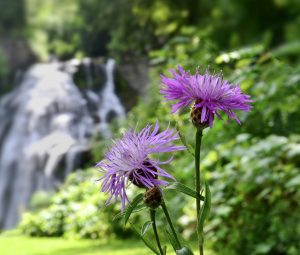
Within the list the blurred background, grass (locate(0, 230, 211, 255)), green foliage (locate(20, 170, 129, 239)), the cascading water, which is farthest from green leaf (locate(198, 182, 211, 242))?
the cascading water

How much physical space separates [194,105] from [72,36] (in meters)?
3.78

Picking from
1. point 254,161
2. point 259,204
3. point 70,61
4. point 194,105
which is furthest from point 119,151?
point 70,61

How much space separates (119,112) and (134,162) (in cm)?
407

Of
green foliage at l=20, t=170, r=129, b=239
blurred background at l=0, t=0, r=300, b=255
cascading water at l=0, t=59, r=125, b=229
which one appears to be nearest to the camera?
blurred background at l=0, t=0, r=300, b=255

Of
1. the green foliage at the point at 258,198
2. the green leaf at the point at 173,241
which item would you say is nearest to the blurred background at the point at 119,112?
the green foliage at the point at 258,198

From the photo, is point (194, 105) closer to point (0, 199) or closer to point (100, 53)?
point (100, 53)

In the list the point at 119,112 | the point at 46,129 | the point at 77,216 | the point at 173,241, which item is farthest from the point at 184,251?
the point at 46,129

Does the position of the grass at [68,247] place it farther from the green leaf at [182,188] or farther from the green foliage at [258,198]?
the green leaf at [182,188]

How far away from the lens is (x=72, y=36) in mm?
4152

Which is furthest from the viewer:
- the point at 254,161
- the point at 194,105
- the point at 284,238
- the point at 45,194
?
the point at 45,194

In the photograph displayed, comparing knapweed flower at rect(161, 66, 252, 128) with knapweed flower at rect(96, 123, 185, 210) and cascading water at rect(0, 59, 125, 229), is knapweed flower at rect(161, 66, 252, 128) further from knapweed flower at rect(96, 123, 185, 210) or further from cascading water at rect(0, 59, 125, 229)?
cascading water at rect(0, 59, 125, 229)

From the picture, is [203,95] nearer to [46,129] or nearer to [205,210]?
[205,210]

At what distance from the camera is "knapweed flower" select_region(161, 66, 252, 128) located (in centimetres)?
47

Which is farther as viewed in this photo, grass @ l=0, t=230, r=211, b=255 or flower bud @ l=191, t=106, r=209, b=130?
grass @ l=0, t=230, r=211, b=255
